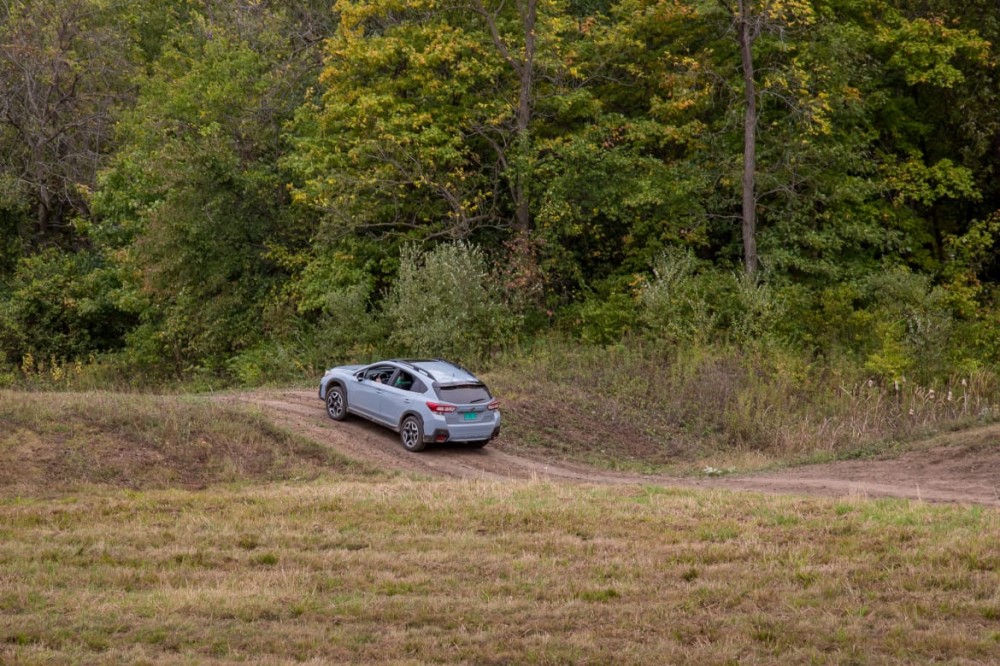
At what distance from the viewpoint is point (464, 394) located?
20156 mm

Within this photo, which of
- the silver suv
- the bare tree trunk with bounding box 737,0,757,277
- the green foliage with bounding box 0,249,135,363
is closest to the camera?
the silver suv

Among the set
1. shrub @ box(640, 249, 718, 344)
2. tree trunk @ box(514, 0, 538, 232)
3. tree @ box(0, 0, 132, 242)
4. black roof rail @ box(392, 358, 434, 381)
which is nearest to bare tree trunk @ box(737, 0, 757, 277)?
shrub @ box(640, 249, 718, 344)

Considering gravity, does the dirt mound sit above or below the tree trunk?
below

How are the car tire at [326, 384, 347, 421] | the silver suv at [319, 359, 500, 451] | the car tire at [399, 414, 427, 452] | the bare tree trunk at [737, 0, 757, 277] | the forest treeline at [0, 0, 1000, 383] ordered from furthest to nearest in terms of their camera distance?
the bare tree trunk at [737, 0, 757, 277]
the forest treeline at [0, 0, 1000, 383]
the car tire at [326, 384, 347, 421]
the car tire at [399, 414, 427, 452]
the silver suv at [319, 359, 500, 451]

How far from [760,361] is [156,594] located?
18.7m

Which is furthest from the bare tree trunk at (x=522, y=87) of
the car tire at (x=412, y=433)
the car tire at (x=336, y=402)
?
the car tire at (x=412, y=433)

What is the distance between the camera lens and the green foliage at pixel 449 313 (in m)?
27.8

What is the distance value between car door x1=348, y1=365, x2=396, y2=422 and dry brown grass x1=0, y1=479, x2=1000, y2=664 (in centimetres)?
521

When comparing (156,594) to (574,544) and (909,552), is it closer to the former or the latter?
(574,544)

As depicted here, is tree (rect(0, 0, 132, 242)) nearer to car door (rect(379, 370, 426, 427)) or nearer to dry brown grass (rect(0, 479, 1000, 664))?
car door (rect(379, 370, 426, 427))

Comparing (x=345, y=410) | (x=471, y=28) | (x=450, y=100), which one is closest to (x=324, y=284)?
(x=450, y=100)

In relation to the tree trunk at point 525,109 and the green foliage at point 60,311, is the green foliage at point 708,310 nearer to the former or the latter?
the tree trunk at point 525,109

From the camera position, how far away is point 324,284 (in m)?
32.9

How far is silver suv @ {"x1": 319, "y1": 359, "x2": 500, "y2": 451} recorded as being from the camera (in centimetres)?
1995
